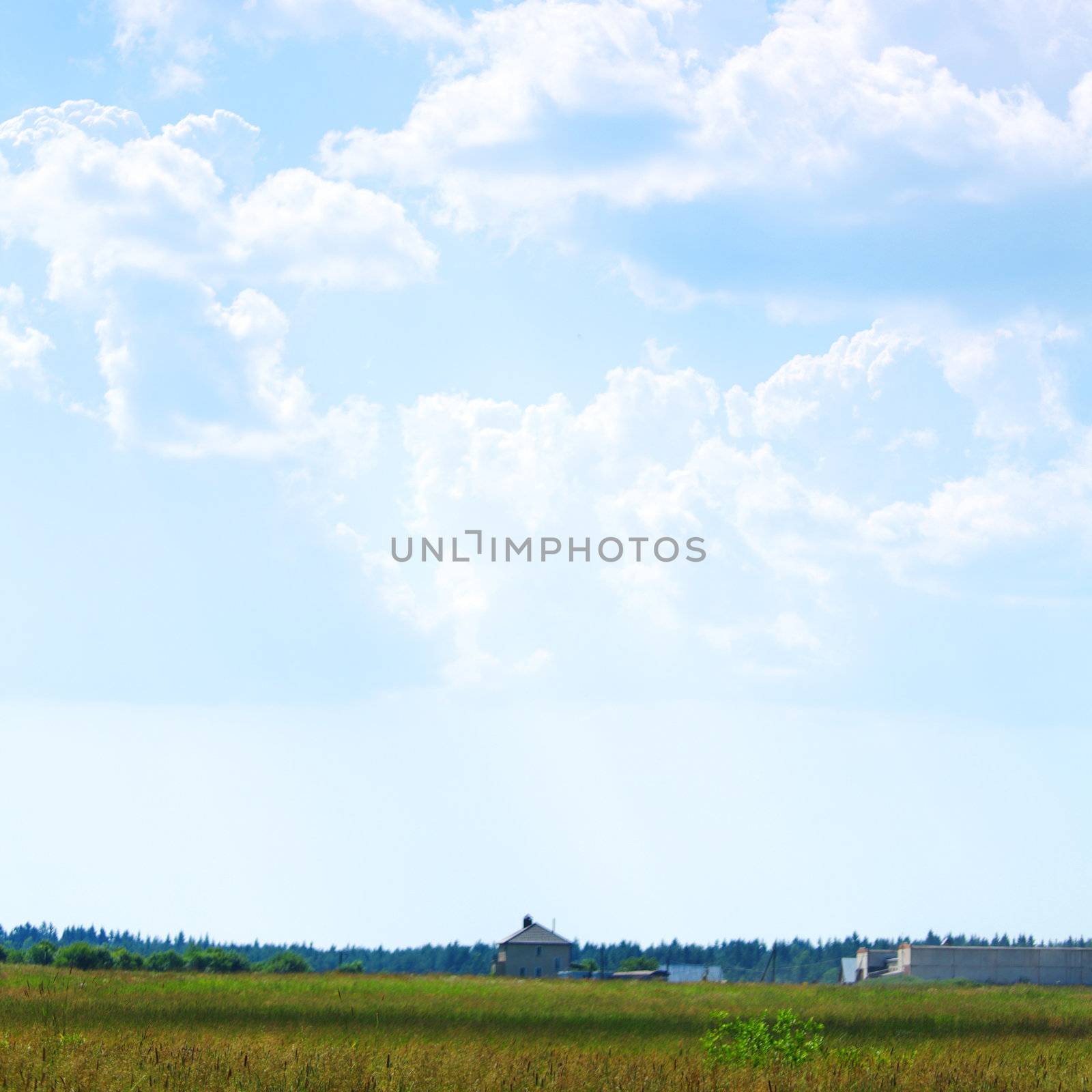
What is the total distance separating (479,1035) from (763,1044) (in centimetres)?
1031

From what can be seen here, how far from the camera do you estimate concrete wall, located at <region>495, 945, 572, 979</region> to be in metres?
103

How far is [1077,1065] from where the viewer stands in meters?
19.9

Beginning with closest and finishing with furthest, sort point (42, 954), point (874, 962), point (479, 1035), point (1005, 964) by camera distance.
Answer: point (479, 1035) < point (1005, 964) < point (42, 954) < point (874, 962)

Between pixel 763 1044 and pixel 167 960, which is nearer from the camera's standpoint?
pixel 763 1044

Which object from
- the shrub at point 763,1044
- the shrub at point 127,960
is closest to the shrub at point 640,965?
the shrub at point 127,960

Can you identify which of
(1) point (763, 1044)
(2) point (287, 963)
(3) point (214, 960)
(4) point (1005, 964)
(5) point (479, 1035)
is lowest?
(3) point (214, 960)

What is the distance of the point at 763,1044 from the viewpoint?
60.7 ft

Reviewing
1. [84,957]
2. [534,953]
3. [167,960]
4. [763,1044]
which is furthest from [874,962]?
[763,1044]

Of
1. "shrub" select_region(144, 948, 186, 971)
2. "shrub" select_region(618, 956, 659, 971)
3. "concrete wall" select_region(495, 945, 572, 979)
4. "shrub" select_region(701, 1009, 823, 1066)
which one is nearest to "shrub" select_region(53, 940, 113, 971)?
"concrete wall" select_region(495, 945, 572, 979)

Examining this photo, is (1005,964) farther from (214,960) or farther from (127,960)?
(127,960)

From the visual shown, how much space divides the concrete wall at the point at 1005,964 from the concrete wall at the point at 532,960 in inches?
1132

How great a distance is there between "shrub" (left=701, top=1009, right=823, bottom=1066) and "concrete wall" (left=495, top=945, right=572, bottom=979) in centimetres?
8712

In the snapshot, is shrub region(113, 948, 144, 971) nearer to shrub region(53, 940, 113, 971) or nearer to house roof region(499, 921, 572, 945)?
shrub region(53, 940, 113, 971)

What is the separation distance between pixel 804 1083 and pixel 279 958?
336ft
